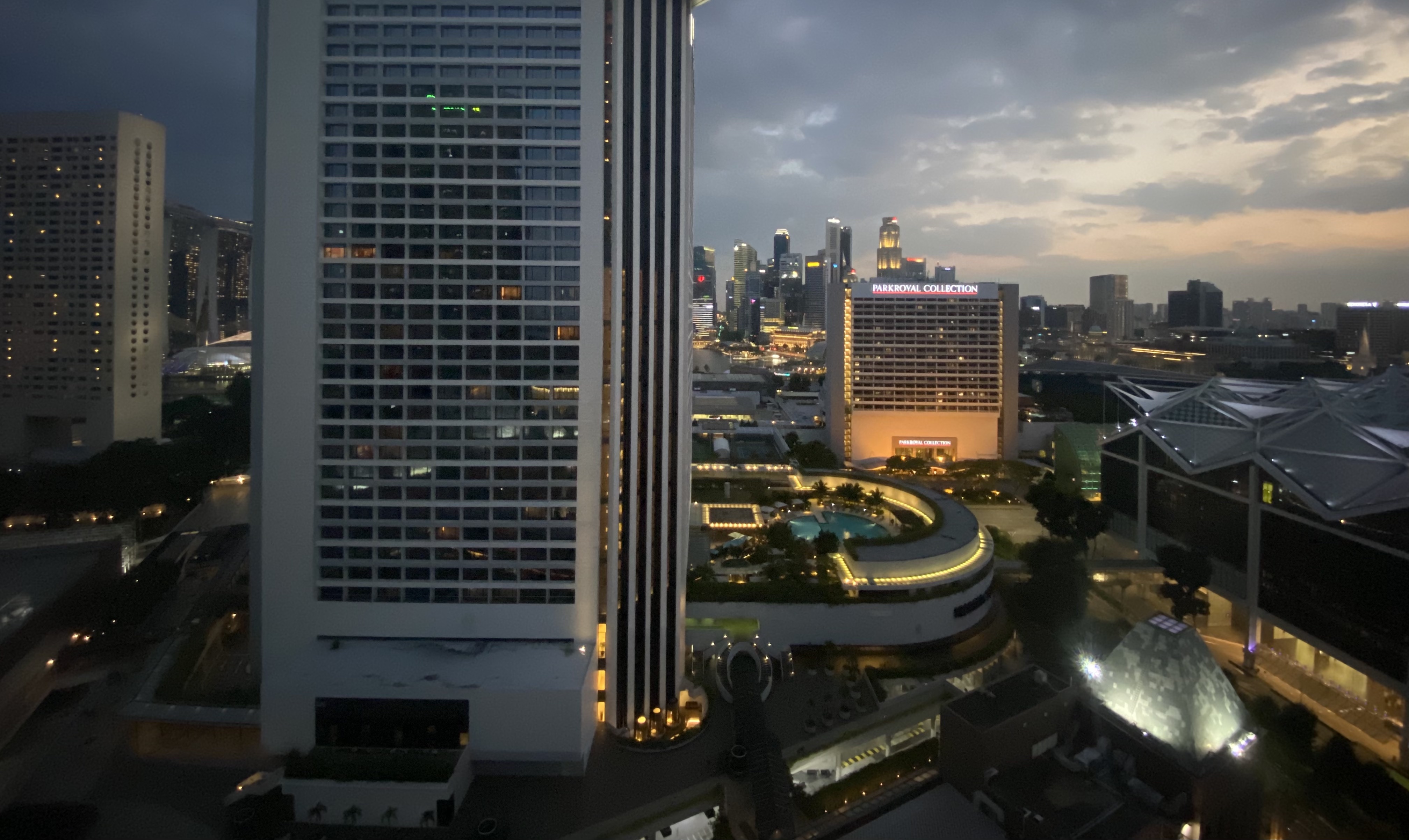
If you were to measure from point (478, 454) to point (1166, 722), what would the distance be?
53.9 ft

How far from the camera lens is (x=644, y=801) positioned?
14500 millimetres

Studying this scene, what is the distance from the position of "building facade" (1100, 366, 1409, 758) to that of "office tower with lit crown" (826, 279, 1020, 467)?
63.2 ft

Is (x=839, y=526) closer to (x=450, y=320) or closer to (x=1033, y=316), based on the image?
(x=450, y=320)

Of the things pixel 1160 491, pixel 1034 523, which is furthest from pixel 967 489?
pixel 1160 491

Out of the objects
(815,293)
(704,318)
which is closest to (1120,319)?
(815,293)

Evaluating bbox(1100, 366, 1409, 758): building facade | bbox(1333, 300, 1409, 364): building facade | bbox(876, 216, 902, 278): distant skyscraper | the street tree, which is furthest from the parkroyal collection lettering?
bbox(876, 216, 902, 278): distant skyscraper

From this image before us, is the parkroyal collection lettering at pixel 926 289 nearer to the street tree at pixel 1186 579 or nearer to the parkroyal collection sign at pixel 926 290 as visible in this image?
the parkroyal collection sign at pixel 926 290

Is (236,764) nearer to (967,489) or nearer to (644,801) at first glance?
(644,801)

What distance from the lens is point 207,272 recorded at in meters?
52.4

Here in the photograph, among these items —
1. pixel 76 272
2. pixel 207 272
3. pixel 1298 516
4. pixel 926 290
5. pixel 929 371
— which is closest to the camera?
pixel 1298 516

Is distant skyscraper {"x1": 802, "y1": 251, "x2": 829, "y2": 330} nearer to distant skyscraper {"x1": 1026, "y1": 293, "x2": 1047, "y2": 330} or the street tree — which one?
distant skyscraper {"x1": 1026, "y1": 293, "x2": 1047, "y2": 330}

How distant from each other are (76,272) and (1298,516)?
58.9 metres

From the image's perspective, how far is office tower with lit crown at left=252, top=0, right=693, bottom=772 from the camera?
16.1 m

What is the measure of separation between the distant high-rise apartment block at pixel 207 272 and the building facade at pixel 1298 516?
5853 cm
